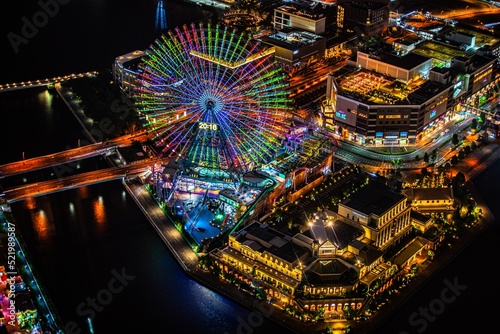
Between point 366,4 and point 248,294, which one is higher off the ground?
point 366,4

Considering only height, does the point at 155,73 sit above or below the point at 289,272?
above

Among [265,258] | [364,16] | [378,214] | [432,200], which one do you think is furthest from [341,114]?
[364,16]

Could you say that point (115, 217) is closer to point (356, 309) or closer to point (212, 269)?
point (212, 269)

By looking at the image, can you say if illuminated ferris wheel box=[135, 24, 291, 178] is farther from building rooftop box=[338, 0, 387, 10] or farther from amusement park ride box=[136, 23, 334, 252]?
building rooftop box=[338, 0, 387, 10]

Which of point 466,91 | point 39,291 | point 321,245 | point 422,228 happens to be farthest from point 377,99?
point 39,291

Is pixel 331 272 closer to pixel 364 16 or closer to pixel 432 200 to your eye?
pixel 432 200

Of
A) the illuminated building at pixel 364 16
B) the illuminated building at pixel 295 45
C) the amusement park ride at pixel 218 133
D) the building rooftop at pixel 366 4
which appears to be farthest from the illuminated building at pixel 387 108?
the building rooftop at pixel 366 4
